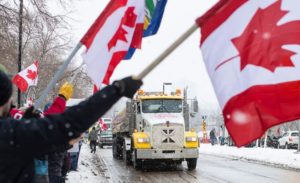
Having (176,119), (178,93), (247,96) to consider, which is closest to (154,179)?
(176,119)

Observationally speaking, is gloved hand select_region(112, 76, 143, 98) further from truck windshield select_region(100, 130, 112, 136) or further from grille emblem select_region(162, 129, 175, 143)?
truck windshield select_region(100, 130, 112, 136)

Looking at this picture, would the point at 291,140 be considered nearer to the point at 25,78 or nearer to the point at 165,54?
the point at 25,78

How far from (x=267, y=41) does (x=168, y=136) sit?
47.4 ft

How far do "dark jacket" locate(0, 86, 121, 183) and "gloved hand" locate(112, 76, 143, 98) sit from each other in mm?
29

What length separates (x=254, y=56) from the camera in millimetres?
4562

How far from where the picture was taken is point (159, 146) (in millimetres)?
18797

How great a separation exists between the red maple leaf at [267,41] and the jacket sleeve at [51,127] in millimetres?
2159

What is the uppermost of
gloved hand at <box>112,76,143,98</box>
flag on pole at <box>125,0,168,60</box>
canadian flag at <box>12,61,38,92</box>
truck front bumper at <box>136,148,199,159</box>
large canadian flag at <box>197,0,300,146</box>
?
canadian flag at <box>12,61,38,92</box>

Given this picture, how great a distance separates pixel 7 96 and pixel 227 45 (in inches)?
95.7

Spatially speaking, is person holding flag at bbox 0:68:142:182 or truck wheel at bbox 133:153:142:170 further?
truck wheel at bbox 133:153:142:170

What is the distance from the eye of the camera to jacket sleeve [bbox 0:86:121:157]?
2535 mm

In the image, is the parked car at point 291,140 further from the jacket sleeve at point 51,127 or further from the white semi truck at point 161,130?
the jacket sleeve at point 51,127

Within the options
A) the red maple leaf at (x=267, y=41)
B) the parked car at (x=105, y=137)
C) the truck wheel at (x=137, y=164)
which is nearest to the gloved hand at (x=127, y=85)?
the red maple leaf at (x=267, y=41)

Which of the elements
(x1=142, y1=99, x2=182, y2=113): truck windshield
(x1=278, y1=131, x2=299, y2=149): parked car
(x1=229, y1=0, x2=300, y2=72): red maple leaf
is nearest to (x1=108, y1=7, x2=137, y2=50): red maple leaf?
(x1=229, y1=0, x2=300, y2=72): red maple leaf
